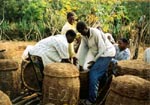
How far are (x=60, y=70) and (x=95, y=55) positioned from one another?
0.75 m

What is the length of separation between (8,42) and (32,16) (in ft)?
5.17

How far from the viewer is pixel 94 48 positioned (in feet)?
18.2

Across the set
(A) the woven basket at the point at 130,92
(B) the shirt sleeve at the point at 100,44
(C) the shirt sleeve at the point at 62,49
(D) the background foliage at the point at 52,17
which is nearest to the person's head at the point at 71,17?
(C) the shirt sleeve at the point at 62,49

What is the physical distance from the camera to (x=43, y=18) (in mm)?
13500

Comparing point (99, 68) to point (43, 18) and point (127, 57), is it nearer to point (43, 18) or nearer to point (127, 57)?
point (127, 57)

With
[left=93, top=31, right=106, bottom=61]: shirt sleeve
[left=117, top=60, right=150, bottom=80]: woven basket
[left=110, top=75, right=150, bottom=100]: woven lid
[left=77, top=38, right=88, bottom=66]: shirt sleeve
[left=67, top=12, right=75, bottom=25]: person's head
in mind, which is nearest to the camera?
[left=110, top=75, right=150, bottom=100]: woven lid

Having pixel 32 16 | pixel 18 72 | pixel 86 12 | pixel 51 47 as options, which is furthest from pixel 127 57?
pixel 32 16

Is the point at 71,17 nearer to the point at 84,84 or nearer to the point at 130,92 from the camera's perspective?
the point at 84,84

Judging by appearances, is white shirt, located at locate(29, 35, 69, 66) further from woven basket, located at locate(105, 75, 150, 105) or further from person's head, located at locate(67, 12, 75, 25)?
woven basket, located at locate(105, 75, 150, 105)

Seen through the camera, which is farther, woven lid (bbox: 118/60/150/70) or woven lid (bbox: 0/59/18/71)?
woven lid (bbox: 0/59/18/71)

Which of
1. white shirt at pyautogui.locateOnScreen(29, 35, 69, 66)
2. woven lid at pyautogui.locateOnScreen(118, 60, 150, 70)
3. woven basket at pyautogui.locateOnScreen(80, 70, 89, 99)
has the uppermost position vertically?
white shirt at pyautogui.locateOnScreen(29, 35, 69, 66)

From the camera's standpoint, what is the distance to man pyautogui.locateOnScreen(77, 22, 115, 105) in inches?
209

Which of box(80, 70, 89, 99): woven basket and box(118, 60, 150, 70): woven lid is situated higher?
box(118, 60, 150, 70): woven lid

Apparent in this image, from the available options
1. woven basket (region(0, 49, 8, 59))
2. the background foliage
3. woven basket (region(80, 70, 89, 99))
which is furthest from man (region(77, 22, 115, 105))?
the background foliage
